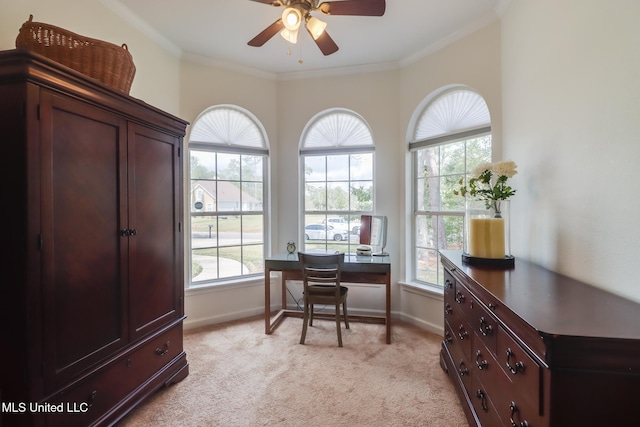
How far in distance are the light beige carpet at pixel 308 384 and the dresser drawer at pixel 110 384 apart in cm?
23

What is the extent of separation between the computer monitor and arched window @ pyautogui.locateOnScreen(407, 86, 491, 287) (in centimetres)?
37

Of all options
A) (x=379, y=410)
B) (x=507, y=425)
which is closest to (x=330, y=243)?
(x=379, y=410)

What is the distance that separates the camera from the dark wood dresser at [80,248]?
1.20 m

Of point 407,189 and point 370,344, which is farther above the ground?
point 407,189

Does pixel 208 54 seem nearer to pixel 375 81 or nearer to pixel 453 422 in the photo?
pixel 375 81

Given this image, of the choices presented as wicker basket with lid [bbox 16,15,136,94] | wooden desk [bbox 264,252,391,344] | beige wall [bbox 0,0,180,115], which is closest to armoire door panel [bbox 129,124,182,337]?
wicker basket with lid [bbox 16,15,136,94]

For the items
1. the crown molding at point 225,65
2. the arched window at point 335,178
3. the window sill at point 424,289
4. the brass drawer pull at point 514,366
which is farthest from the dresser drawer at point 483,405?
the crown molding at point 225,65

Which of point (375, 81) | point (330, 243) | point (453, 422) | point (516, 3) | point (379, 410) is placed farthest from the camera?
point (330, 243)

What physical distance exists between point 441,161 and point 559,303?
214cm

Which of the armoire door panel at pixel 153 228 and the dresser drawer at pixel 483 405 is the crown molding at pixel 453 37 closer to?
the armoire door panel at pixel 153 228

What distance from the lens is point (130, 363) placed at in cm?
171

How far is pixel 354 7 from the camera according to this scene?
178cm

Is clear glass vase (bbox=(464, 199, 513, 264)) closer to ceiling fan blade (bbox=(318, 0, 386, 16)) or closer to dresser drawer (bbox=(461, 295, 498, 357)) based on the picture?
dresser drawer (bbox=(461, 295, 498, 357))

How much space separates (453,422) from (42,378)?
6.96 feet
